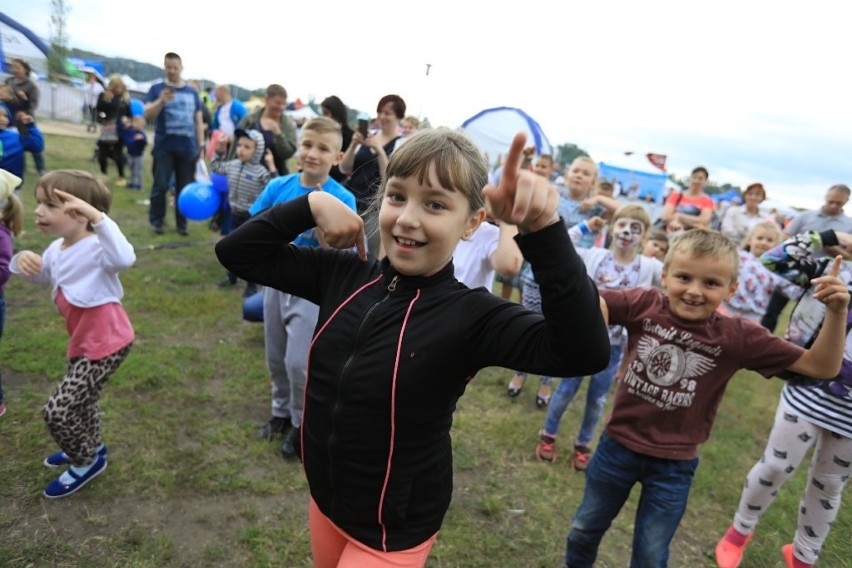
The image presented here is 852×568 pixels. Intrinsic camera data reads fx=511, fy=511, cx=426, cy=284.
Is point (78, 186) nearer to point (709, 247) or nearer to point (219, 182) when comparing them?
point (709, 247)

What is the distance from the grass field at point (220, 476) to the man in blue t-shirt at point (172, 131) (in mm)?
2620

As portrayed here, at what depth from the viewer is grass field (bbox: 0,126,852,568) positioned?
2521mm

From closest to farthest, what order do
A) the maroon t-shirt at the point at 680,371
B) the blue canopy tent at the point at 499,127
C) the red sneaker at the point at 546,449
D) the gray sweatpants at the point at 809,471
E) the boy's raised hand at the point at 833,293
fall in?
the boy's raised hand at the point at 833,293 < the maroon t-shirt at the point at 680,371 < the gray sweatpants at the point at 809,471 < the red sneaker at the point at 546,449 < the blue canopy tent at the point at 499,127

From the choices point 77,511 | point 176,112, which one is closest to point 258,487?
point 77,511

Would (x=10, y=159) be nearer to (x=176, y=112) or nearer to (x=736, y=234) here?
(x=176, y=112)

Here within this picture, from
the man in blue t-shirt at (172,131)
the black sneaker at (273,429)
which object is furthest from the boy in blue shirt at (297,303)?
the man in blue t-shirt at (172,131)

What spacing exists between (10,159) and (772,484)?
7.36 m

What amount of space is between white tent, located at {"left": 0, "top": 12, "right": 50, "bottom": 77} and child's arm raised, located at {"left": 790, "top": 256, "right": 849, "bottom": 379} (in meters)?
7.77

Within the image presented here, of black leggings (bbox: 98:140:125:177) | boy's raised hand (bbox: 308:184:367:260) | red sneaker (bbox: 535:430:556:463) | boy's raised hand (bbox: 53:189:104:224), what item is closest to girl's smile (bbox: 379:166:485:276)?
boy's raised hand (bbox: 308:184:367:260)

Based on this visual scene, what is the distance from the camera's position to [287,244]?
65.6 inches

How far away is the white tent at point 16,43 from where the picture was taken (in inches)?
227

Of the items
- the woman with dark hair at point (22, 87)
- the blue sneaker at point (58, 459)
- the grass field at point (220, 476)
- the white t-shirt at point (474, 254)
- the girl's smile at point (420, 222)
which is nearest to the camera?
the girl's smile at point (420, 222)

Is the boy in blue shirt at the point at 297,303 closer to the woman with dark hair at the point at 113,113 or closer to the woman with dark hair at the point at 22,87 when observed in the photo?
the woman with dark hair at the point at 22,87

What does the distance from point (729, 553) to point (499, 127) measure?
311 inches
